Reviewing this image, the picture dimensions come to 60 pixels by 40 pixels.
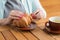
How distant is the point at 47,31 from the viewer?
42.3 inches

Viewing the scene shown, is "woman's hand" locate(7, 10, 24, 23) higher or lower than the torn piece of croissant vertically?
higher

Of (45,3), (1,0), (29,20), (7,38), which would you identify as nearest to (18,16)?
(29,20)

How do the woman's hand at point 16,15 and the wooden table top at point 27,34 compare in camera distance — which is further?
the woman's hand at point 16,15

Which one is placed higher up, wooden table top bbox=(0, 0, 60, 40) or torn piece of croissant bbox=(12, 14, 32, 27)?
torn piece of croissant bbox=(12, 14, 32, 27)

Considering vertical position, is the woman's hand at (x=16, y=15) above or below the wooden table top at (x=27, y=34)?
above

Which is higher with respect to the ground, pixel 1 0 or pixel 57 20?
pixel 1 0

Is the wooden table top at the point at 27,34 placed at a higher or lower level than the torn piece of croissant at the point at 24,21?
lower

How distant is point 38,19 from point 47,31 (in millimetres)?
244

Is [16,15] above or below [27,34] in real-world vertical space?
above

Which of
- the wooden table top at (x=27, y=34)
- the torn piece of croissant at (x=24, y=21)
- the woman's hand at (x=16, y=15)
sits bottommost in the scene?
the wooden table top at (x=27, y=34)

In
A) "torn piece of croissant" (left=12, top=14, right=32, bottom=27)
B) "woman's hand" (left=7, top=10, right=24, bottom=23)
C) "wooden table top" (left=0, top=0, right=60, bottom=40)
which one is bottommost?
"wooden table top" (left=0, top=0, right=60, bottom=40)

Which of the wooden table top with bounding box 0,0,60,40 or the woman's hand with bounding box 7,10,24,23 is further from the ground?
the woman's hand with bounding box 7,10,24,23

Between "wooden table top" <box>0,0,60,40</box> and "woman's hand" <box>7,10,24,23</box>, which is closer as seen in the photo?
"wooden table top" <box>0,0,60,40</box>

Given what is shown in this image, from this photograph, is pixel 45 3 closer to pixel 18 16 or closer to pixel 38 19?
pixel 38 19
